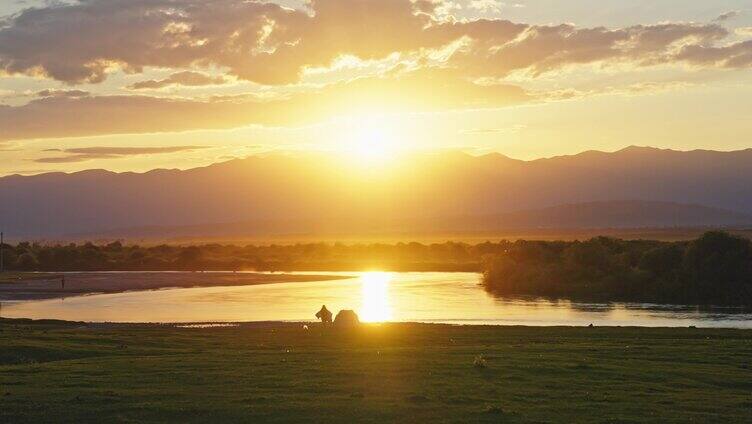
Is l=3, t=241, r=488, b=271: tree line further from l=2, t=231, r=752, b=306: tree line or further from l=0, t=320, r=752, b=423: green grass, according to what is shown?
l=0, t=320, r=752, b=423: green grass

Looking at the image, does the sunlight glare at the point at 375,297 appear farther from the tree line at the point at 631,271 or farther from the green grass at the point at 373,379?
the green grass at the point at 373,379

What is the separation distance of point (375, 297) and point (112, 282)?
38127mm

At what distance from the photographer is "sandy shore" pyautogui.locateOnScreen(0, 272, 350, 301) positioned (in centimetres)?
8818

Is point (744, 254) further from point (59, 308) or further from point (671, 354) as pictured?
point (59, 308)

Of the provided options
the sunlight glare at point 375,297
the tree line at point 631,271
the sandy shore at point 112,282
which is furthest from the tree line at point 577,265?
the sandy shore at point 112,282

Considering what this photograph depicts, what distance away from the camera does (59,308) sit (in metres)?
70.6

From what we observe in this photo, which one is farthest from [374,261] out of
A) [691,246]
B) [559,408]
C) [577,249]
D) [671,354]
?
[559,408]

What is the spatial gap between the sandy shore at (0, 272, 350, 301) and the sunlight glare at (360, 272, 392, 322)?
6284 millimetres

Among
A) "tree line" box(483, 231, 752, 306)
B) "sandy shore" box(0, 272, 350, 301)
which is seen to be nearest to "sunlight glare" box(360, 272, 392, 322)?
"sandy shore" box(0, 272, 350, 301)

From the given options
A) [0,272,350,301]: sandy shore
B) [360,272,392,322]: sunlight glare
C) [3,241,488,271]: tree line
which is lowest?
[360,272,392,322]: sunlight glare

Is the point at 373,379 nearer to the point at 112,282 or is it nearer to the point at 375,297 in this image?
the point at 375,297

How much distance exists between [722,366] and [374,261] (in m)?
128

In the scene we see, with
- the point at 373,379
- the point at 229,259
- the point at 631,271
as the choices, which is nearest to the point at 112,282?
the point at 229,259

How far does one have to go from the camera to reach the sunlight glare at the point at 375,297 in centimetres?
6400
